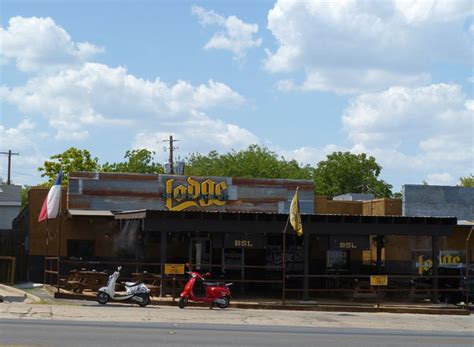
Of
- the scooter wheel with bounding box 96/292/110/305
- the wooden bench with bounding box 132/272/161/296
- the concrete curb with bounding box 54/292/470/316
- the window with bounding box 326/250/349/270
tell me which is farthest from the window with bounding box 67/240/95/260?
the window with bounding box 326/250/349/270

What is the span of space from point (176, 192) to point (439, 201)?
13.7 metres

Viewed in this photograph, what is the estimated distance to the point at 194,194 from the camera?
121 ft

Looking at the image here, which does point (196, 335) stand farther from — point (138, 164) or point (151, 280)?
point (138, 164)

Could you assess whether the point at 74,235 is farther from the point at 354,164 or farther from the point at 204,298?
the point at 354,164

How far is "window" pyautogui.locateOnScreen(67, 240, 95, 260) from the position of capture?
35344mm

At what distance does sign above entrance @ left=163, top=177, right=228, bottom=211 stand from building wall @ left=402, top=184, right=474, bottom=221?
31.3 feet

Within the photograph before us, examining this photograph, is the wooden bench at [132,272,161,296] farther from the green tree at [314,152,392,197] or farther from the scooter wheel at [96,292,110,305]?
the green tree at [314,152,392,197]

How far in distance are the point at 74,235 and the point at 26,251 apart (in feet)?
8.79

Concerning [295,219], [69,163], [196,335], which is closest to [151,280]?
[295,219]

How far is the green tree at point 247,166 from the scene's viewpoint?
80250 millimetres

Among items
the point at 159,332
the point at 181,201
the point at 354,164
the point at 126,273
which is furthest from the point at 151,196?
the point at 354,164

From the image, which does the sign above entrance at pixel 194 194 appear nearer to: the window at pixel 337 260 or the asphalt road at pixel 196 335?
the window at pixel 337 260

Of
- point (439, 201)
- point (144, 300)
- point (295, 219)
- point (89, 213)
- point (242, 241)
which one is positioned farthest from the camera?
point (439, 201)

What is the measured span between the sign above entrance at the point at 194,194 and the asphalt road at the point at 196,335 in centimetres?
1701
